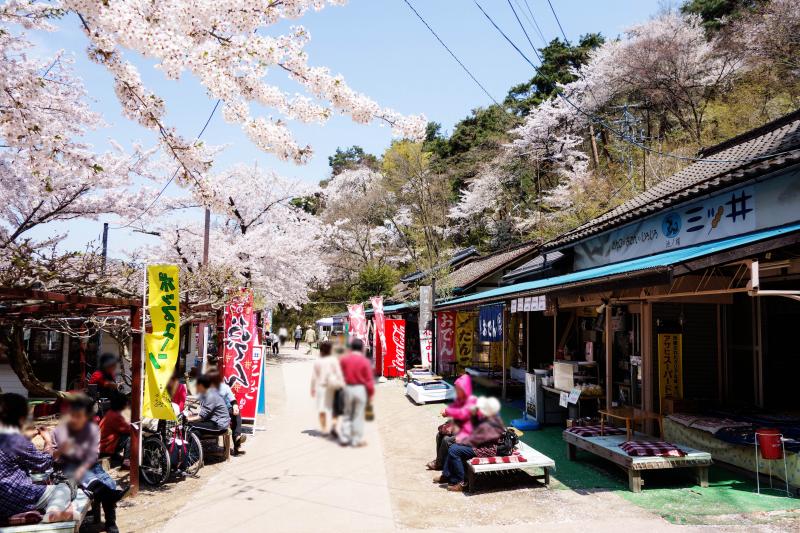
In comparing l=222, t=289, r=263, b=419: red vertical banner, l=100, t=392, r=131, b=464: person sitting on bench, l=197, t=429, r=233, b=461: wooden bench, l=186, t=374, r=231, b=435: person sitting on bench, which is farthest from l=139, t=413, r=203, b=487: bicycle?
l=100, t=392, r=131, b=464: person sitting on bench

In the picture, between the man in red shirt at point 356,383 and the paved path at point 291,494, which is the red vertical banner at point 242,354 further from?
the man in red shirt at point 356,383

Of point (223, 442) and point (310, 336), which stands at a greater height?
point (310, 336)

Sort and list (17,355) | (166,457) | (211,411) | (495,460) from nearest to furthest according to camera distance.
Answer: (211,411)
(495,460)
(166,457)
(17,355)

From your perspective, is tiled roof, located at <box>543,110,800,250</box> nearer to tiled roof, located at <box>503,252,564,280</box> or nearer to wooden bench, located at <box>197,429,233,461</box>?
tiled roof, located at <box>503,252,564,280</box>

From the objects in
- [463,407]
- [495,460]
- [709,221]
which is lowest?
[495,460]

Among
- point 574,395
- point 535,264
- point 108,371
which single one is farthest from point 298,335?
point 535,264

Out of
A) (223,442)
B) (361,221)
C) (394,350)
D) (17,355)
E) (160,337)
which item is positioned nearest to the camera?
(160,337)

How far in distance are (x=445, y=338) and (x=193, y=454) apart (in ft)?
48.8

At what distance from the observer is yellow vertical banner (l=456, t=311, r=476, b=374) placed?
23.0 m

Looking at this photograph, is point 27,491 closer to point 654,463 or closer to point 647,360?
point 654,463

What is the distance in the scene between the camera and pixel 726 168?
15.6 m

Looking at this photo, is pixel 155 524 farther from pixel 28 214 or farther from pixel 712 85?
pixel 712 85

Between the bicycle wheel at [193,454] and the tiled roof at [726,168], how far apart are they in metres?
13.0

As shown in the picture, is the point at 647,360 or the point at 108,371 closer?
the point at 108,371
